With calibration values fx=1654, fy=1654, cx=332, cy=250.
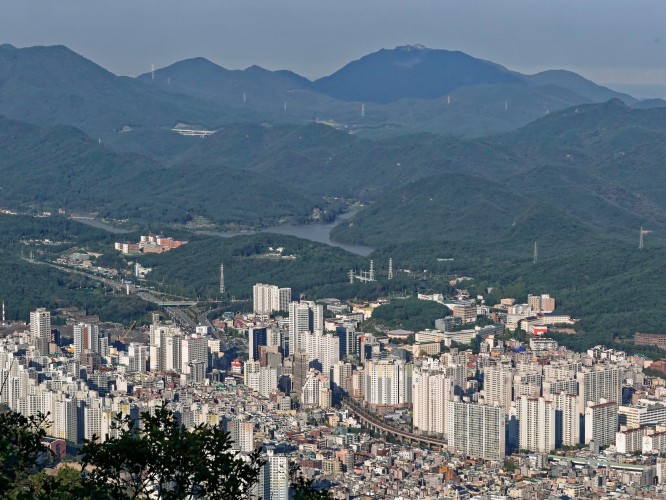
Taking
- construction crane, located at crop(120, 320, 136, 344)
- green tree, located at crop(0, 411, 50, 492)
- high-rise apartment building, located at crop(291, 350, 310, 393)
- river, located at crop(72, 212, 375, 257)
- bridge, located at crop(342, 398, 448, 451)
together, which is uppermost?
river, located at crop(72, 212, 375, 257)

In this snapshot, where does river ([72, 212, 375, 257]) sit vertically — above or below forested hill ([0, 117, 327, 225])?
below

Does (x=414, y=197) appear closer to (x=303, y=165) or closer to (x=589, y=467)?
(x=303, y=165)

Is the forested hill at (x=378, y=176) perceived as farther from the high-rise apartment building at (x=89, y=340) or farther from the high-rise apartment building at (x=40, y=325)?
the high-rise apartment building at (x=89, y=340)

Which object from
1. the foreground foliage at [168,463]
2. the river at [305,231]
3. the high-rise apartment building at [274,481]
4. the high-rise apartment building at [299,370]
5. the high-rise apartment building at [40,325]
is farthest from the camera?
the river at [305,231]

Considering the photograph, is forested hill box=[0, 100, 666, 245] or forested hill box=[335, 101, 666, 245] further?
forested hill box=[0, 100, 666, 245]

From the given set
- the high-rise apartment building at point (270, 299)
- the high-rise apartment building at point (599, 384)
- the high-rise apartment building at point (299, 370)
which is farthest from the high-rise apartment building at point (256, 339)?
the high-rise apartment building at point (599, 384)

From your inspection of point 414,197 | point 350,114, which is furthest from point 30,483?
point 350,114

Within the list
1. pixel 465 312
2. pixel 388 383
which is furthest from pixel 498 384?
pixel 465 312

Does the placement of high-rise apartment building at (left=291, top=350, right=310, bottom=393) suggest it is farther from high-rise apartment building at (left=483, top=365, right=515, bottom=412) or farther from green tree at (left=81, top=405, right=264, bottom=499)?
green tree at (left=81, top=405, right=264, bottom=499)

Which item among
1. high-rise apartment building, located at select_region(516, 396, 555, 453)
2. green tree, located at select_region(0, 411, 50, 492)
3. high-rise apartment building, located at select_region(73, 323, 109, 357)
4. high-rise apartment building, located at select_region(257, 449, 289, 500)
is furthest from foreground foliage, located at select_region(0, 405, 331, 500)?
high-rise apartment building, located at select_region(73, 323, 109, 357)
